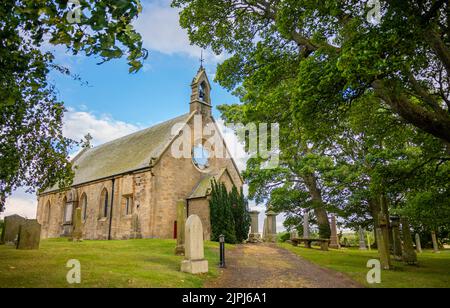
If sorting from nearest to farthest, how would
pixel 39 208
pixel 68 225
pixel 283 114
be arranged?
pixel 283 114
pixel 68 225
pixel 39 208

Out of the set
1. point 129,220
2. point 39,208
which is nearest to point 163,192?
point 129,220

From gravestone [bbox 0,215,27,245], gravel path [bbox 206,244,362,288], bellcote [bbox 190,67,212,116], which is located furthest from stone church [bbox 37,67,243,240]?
gravel path [bbox 206,244,362,288]

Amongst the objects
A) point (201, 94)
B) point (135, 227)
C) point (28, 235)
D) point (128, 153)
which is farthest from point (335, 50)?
point (128, 153)

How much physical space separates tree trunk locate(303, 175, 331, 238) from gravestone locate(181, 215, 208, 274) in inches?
759

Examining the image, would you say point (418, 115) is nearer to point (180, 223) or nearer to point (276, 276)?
point (276, 276)

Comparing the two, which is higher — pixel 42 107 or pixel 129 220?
pixel 42 107

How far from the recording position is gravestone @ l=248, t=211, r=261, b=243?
24.5 meters

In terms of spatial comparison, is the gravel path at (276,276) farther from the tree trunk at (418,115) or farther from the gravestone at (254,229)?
the gravestone at (254,229)

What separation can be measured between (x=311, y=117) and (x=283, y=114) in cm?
346

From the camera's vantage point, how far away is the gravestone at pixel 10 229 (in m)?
16.1

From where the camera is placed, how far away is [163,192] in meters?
24.5
